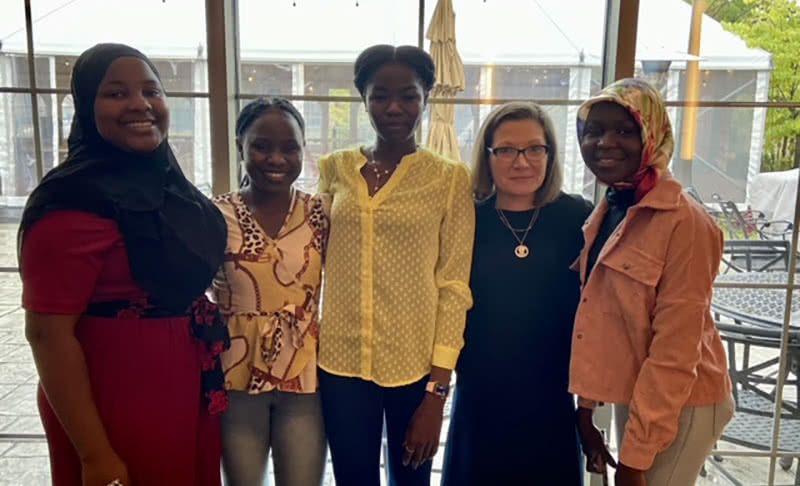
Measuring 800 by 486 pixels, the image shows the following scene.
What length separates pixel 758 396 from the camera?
2102 mm

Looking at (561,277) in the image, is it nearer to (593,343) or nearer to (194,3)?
(593,343)

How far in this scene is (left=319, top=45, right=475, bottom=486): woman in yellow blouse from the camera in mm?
1396

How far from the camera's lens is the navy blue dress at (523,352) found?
56.0 inches

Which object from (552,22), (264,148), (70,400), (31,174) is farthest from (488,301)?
(31,174)

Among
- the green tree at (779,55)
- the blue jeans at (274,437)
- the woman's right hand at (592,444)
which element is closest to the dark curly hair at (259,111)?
the blue jeans at (274,437)

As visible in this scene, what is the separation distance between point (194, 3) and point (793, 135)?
2112mm

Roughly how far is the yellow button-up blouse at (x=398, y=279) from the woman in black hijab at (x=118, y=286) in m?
0.30

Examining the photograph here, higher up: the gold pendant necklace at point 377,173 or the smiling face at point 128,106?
the smiling face at point 128,106

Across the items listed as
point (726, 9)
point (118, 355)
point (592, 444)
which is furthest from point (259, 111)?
point (726, 9)

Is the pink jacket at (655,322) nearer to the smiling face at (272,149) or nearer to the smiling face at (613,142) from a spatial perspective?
the smiling face at (613,142)

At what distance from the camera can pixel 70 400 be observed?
1.11 metres

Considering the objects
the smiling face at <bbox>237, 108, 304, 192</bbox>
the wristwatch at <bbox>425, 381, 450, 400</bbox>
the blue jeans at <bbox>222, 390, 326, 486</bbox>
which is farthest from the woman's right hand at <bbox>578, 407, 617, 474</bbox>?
the smiling face at <bbox>237, 108, 304, 192</bbox>

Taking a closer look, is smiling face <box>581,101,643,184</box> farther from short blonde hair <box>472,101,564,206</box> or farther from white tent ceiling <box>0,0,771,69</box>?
white tent ceiling <box>0,0,771,69</box>

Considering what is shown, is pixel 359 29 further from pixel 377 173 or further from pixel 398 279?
pixel 398 279
